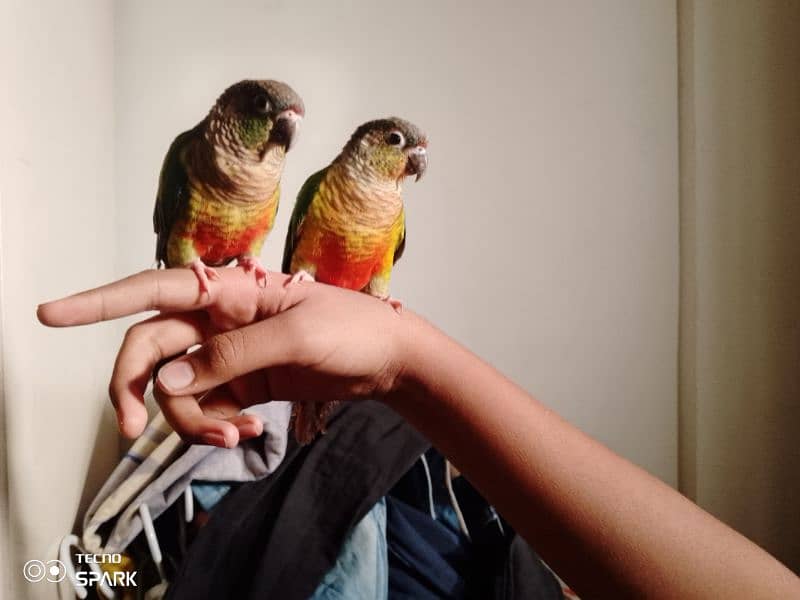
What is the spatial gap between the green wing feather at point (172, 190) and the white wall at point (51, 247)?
0.82ft

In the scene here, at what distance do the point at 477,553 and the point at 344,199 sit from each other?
1.81ft

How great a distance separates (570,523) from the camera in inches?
16.1

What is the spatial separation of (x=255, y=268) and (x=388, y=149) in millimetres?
165

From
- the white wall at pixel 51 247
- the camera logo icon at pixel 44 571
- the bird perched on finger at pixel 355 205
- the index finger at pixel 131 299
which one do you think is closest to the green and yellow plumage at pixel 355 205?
the bird perched on finger at pixel 355 205

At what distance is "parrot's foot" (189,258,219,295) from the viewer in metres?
0.40

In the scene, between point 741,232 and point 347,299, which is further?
point 741,232

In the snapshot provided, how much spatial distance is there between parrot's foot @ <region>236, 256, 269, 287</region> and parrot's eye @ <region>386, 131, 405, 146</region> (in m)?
0.17

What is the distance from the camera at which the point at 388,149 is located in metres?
0.47

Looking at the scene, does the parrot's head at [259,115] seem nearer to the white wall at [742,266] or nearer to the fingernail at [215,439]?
the fingernail at [215,439]

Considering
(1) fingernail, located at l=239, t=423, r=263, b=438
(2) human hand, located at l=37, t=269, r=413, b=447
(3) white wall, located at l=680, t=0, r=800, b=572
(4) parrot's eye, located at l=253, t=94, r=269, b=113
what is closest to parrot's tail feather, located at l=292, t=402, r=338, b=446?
(2) human hand, located at l=37, t=269, r=413, b=447

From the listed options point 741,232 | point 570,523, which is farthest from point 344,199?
point 741,232

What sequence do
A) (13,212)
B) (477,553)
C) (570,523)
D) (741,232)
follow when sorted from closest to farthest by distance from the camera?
(570,523), (13,212), (477,553), (741,232)

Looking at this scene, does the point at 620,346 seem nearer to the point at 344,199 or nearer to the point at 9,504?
the point at 344,199

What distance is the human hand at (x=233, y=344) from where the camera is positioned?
35 centimetres
